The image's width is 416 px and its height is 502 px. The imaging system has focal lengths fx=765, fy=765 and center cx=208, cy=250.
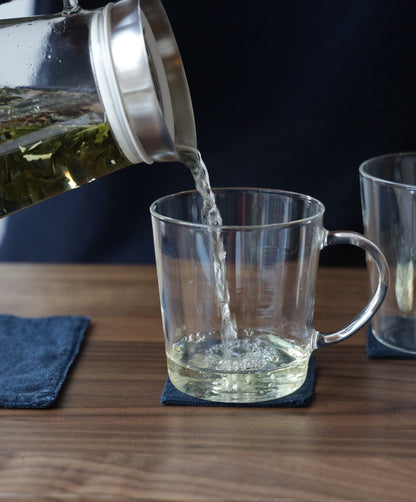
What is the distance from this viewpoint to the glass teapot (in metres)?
0.58

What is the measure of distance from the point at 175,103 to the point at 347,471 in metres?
0.37

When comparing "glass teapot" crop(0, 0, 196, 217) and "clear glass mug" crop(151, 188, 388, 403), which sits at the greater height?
"glass teapot" crop(0, 0, 196, 217)

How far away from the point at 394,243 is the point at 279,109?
0.40 m

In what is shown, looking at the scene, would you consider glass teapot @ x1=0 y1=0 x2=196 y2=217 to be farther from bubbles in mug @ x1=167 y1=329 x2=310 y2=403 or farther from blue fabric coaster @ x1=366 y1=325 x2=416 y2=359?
blue fabric coaster @ x1=366 y1=325 x2=416 y2=359

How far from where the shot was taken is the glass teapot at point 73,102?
58cm

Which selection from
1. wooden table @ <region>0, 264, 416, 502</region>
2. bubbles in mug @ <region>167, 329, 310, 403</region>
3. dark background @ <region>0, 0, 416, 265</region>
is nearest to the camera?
wooden table @ <region>0, 264, 416, 502</region>

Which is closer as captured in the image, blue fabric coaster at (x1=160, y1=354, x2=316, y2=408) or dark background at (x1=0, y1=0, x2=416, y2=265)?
blue fabric coaster at (x1=160, y1=354, x2=316, y2=408)

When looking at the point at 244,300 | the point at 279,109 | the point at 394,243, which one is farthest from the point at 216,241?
the point at 279,109

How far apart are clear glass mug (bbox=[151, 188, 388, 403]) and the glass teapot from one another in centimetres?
7

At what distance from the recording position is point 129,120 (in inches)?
23.2

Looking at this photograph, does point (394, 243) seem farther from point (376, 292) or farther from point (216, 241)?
point (216, 241)

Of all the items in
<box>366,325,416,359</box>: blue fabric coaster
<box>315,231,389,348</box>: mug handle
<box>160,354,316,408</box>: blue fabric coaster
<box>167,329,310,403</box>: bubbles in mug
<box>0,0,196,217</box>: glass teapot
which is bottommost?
<box>366,325,416,359</box>: blue fabric coaster

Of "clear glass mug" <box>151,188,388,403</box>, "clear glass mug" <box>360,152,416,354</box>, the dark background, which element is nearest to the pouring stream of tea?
"clear glass mug" <box>151,188,388,403</box>

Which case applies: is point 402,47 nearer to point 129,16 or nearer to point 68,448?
point 129,16
